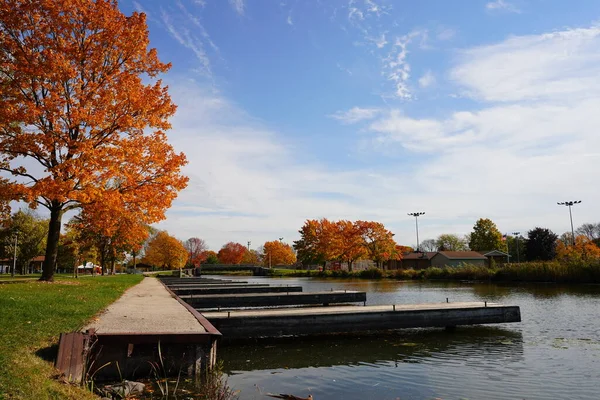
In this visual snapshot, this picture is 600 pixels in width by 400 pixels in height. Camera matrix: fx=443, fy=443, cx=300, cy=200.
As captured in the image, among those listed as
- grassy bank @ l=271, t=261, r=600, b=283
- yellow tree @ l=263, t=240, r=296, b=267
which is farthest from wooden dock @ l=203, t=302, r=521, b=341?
yellow tree @ l=263, t=240, r=296, b=267

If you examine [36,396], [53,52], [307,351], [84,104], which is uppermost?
Answer: [53,52]

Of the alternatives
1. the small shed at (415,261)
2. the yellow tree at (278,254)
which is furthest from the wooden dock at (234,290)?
the yellow tree at (278,254)

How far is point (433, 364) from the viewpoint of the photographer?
10266 millimetres

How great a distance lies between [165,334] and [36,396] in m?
3.02

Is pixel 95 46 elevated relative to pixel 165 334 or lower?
elevated

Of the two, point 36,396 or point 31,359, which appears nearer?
point 36,396

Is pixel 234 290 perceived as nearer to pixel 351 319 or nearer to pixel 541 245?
pixel 351 319

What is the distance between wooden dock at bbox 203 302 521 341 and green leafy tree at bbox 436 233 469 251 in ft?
402

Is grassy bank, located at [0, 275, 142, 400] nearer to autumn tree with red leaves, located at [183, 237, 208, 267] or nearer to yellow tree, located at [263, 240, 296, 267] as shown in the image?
yellow tree, located at [263, 240, 296, 267]

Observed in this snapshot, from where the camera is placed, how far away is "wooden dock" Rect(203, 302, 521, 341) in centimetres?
1277

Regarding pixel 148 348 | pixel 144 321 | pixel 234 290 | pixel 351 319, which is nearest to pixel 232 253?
pixel 234 290

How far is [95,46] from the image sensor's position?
60.6 feet

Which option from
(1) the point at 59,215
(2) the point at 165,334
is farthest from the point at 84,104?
(2) the point at 165,334

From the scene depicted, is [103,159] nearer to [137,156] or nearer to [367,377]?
[137,156]
